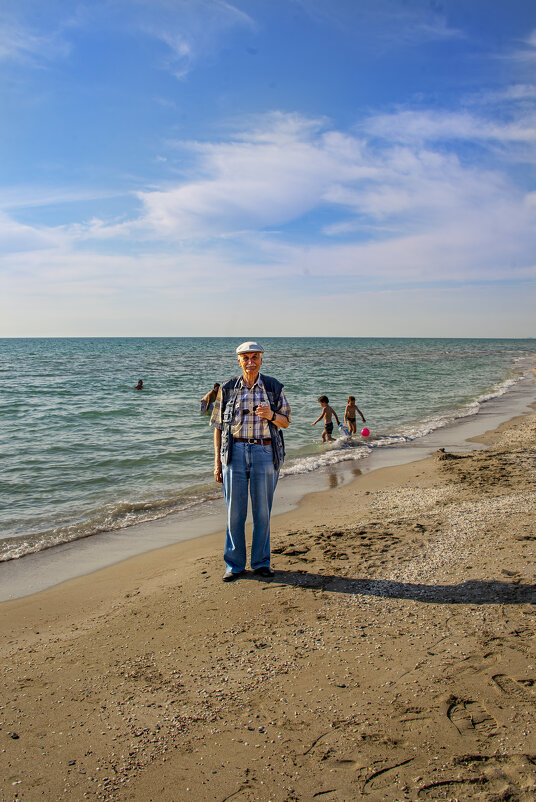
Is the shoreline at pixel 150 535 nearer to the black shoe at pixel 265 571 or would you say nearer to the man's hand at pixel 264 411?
the black shoe at pixel 265 571

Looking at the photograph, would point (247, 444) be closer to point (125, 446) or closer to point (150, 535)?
point (150, 535)

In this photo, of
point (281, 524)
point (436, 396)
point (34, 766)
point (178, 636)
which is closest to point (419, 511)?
point (281, 524)

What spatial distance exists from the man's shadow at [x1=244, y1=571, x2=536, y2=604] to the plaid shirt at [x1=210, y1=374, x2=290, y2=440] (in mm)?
1332

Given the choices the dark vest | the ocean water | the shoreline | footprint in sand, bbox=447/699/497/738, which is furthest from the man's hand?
the ocean water

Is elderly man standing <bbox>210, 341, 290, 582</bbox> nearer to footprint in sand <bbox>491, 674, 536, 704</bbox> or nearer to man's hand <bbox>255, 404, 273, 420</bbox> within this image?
man's hand <bbox>255, 404, 273, 420</bbox>

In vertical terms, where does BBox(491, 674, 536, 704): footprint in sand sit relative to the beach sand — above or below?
above

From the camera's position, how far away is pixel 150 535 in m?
6.90

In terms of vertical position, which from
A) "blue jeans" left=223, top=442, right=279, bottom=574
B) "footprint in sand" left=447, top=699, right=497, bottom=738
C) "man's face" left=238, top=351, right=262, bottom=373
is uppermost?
"man's face" left=238, top=351, right=262, bottom=373

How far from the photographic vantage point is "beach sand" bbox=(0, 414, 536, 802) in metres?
2.45

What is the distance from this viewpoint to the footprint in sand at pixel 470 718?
2631 mm

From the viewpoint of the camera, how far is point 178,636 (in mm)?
3846

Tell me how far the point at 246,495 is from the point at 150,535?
2697 mm

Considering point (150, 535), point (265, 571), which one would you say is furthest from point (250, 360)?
point (150, 535)

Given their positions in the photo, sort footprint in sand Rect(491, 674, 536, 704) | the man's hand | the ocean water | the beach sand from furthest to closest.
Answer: the ocean water, the man's hand, footprint in sand Rect(491, 674, 536, 704), the beach sand
